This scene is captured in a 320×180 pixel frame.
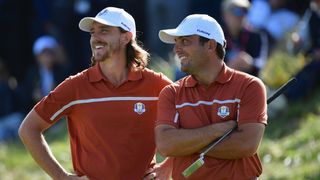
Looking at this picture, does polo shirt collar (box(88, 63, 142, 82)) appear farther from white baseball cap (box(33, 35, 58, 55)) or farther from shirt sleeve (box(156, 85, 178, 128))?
white baseball cap (box(33, 35, 58, 55))

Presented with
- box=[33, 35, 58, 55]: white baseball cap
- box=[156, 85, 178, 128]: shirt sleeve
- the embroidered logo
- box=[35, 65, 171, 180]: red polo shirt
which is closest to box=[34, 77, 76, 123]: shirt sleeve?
box=[35, 65, 171, 180]: red polo shirt

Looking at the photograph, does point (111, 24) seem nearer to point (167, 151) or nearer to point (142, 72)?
point (142, 72)

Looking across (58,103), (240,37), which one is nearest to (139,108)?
(58,103)

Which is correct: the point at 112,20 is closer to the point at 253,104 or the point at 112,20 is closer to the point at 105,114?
the point at 105,114

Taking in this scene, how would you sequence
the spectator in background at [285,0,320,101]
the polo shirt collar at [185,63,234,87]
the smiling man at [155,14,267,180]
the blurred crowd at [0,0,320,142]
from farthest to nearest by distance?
the blurred crowd at [0,0,320,142]
the spectator in background at [285,0,320,101]
the polo shirt collar at [185,63,234,87]
the smiling man at [155,14,267,180]

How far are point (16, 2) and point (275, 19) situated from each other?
15.4 ft

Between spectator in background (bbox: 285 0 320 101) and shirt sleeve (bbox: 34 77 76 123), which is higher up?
shirt sleeve (bbox: 34 77 76 123)

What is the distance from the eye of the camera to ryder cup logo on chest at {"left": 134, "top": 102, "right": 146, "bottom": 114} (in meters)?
8.39

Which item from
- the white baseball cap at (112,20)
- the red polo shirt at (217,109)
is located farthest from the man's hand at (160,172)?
the white baseball cap at (112,20)

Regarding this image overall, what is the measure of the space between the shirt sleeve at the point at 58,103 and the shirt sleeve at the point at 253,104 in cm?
152

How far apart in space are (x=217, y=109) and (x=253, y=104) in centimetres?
29

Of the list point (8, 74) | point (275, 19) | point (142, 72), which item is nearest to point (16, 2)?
point (8, 74)

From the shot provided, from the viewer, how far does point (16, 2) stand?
54.6 ft

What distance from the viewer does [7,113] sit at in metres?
16.0
